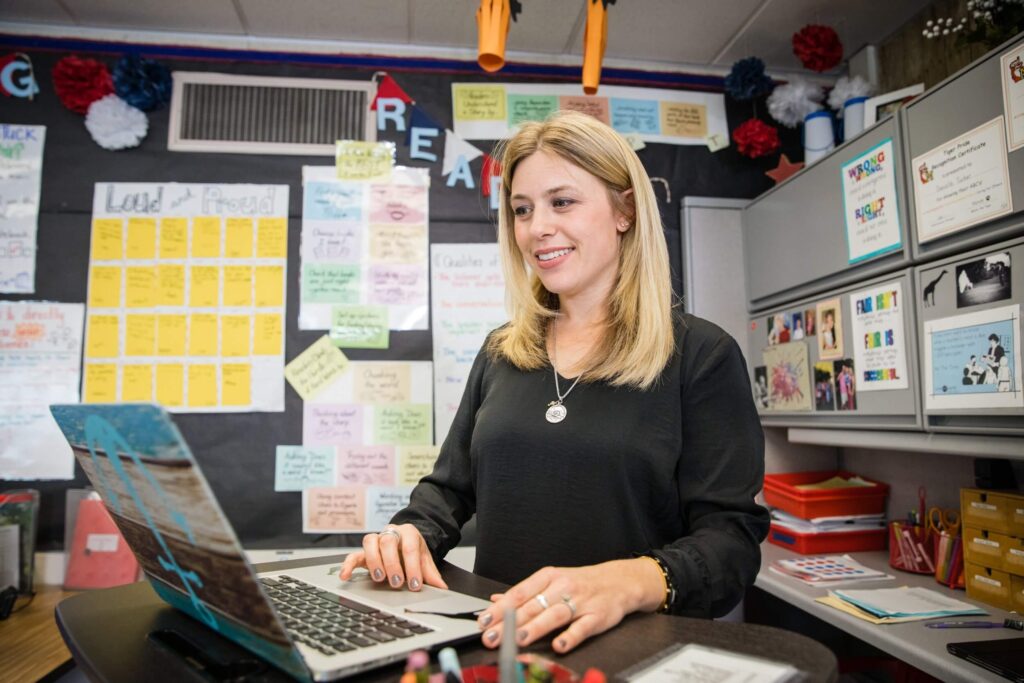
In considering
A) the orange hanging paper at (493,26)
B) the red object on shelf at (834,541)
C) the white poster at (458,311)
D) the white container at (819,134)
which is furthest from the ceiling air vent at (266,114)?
the red object on shelf at (834,541)

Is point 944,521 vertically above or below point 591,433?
below

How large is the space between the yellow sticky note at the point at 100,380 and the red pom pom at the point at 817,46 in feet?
7.84

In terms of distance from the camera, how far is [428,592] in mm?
678

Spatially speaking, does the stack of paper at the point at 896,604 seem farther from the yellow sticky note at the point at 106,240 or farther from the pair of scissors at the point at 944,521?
the yellow sticky note at the point at 106,240

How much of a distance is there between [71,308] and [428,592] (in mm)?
1914

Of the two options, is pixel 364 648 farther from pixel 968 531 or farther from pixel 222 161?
pixel 222 161

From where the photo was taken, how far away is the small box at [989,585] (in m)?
1.38

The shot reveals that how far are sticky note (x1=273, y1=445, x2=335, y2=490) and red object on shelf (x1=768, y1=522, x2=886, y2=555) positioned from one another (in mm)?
1352

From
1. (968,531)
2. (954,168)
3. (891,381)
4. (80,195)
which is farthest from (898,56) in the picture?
(80,195)

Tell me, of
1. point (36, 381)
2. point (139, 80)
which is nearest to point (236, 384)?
point (36, 381)

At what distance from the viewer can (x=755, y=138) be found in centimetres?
223

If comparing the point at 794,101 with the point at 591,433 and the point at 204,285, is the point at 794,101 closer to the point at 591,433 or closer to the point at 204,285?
the point at 591,433

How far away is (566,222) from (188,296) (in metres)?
1.54

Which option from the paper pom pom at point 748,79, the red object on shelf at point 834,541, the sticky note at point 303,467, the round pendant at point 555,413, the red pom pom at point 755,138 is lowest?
the red object on shelf at point 834,541
